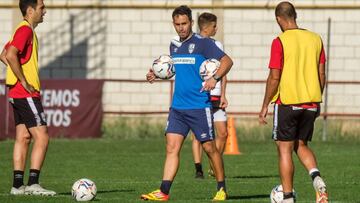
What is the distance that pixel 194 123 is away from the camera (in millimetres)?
14133

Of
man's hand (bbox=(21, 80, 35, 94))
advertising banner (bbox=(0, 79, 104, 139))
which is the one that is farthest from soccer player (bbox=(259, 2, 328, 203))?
advertising banner (bbox=(0, 79, 104, 139))

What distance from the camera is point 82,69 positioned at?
3144 centimetres

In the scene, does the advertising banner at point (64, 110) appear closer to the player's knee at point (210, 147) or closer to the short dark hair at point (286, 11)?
the player's knee at point (210, 147)

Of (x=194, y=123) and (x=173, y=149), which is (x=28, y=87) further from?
(x=194, y=123)

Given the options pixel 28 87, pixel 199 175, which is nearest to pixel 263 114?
pixel 28 87

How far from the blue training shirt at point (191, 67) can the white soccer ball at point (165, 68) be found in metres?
0.08

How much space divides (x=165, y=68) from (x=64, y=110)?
13.6m

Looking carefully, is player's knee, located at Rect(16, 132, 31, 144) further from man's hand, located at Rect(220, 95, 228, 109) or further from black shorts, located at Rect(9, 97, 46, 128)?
man's hand, located at Rect(220, 95, 228, 109)

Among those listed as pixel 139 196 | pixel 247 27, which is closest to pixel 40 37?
pixel 247 27

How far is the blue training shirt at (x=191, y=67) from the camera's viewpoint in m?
14.1

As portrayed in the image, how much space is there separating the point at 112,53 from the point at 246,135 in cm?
440

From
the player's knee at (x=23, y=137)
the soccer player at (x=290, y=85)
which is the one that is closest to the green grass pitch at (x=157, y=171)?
the player's knee at (x=23, y=137)

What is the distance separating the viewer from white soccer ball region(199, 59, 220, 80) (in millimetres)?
13797

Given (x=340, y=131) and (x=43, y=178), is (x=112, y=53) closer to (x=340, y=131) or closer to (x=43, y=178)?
(x=340, y=131)
